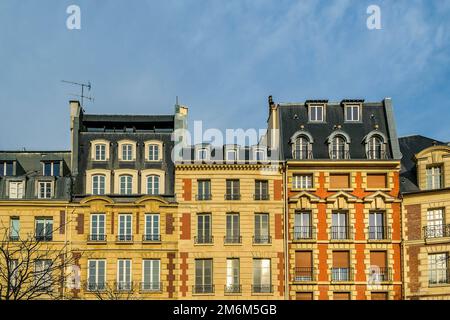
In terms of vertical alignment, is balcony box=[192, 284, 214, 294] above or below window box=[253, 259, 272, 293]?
below

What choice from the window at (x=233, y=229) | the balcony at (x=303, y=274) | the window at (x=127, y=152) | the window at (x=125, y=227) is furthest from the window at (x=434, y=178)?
the window at (x=127, y=152)

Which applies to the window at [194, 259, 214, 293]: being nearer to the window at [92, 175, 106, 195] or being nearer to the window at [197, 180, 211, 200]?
the window at [197, 180, 211, 200]

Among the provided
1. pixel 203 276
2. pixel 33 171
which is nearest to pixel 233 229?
pixel 203 276

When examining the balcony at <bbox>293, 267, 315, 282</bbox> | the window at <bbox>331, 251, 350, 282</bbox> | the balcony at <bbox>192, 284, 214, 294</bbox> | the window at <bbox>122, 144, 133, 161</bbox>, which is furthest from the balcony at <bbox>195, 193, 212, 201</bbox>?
the window at <bbox>331, 251, 350, 282</bbox>

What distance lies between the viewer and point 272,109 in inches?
1795

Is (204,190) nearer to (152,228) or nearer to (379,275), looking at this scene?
(152,228)

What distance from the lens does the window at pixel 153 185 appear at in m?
43.2

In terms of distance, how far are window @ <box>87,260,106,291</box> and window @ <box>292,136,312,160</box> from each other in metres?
12.2

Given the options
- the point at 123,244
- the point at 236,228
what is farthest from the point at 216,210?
the point at 123,244

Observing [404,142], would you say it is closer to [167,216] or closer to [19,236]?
[167,216]

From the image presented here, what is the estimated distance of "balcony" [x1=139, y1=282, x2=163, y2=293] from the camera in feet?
135

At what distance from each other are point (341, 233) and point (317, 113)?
7712mm
